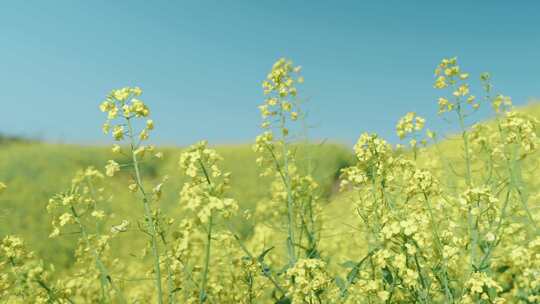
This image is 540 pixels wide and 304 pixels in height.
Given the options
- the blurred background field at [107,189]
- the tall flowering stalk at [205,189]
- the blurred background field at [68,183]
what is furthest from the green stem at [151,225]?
the blurred background field at [68,183]

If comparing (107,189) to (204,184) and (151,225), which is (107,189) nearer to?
(151,225)

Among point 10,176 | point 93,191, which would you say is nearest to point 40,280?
point 93,191

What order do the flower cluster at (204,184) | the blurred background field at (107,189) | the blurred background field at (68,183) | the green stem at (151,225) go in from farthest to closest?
the blurred background field at (68,183), the blurred background field at (107,189), the green stem at (151,225), the flower cluster at (204,184)

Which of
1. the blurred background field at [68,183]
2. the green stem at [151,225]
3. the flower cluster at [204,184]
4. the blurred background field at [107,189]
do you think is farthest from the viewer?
the blurred background field at [68,183]

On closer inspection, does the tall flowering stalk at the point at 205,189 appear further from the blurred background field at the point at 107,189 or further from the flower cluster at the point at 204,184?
the blurred background field at the point at 107,189

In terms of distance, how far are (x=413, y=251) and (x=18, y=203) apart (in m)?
15.5

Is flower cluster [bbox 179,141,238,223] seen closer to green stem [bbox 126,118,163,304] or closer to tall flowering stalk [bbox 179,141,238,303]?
tall flowering stalk [bbox 179,141,238,303]

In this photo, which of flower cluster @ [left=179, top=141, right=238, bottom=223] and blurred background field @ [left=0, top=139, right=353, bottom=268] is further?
blurred background field @ [left=0, top=139, right=353, bottom=268]

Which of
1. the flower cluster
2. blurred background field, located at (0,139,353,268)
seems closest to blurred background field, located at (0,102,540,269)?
blurred background field, located at (0,139,353,268)

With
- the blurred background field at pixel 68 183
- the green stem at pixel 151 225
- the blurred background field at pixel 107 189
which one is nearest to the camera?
the green stem at pixel 151 225

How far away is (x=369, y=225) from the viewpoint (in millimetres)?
3945

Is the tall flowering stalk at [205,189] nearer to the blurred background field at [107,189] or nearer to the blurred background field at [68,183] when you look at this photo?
the blurred background field at [107,189]

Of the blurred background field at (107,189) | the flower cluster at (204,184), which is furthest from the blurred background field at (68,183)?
the flower cluster at (204,184)

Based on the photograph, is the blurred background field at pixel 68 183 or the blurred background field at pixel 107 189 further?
the blurred background field at pixel 68 183
